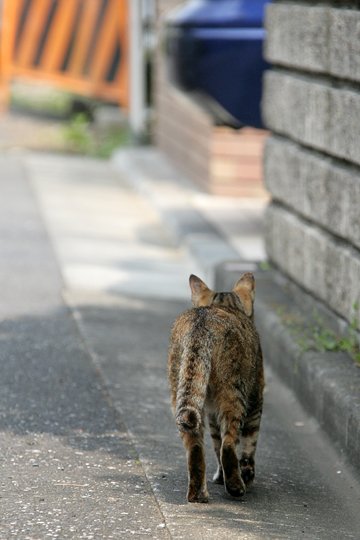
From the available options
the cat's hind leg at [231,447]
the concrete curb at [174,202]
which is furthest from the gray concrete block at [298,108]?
the cat's hind leg at [231,447]

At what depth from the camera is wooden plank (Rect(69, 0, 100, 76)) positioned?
68.6 ft

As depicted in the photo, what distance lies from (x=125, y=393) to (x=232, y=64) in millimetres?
4450

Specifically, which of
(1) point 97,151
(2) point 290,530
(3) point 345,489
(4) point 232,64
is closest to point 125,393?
(3) point 345,489

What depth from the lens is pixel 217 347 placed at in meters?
5.25

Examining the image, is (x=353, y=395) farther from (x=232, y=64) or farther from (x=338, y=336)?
(x=232, y=64)

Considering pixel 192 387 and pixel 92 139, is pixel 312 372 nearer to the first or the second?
pixel 192 387

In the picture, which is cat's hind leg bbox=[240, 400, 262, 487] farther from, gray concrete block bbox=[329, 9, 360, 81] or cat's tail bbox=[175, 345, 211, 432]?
gray concrete block bbox=[329, 9, 360, 81]

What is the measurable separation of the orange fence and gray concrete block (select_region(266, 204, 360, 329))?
1167 cm

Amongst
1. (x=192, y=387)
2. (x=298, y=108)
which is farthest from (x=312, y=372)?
(x=298, y=108)

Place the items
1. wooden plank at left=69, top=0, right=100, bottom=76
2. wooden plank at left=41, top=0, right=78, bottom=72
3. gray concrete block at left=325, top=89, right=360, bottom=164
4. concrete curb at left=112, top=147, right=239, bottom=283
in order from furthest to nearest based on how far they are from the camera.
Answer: wooden plank at left=41, top=0, right=78, bottom=72
wooden plank at left=69, top=0, right=100, bottom=76
concrete curb at left=112, top=147, right=239, bottom=283
gray concrete block at left=325, top=89, right=360, bottom=164

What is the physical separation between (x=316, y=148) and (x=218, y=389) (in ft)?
8.75

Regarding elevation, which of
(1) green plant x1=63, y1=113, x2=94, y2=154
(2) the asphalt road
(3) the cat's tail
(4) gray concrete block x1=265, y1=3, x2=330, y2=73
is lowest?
(1) green plant x1=63, y1=113, x2=94, y2=154

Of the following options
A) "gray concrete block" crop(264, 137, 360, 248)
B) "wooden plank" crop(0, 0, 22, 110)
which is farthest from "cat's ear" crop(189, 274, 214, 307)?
"wooden plank" crop(0, 0, 22, 110)

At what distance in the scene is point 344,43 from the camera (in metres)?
6.96
